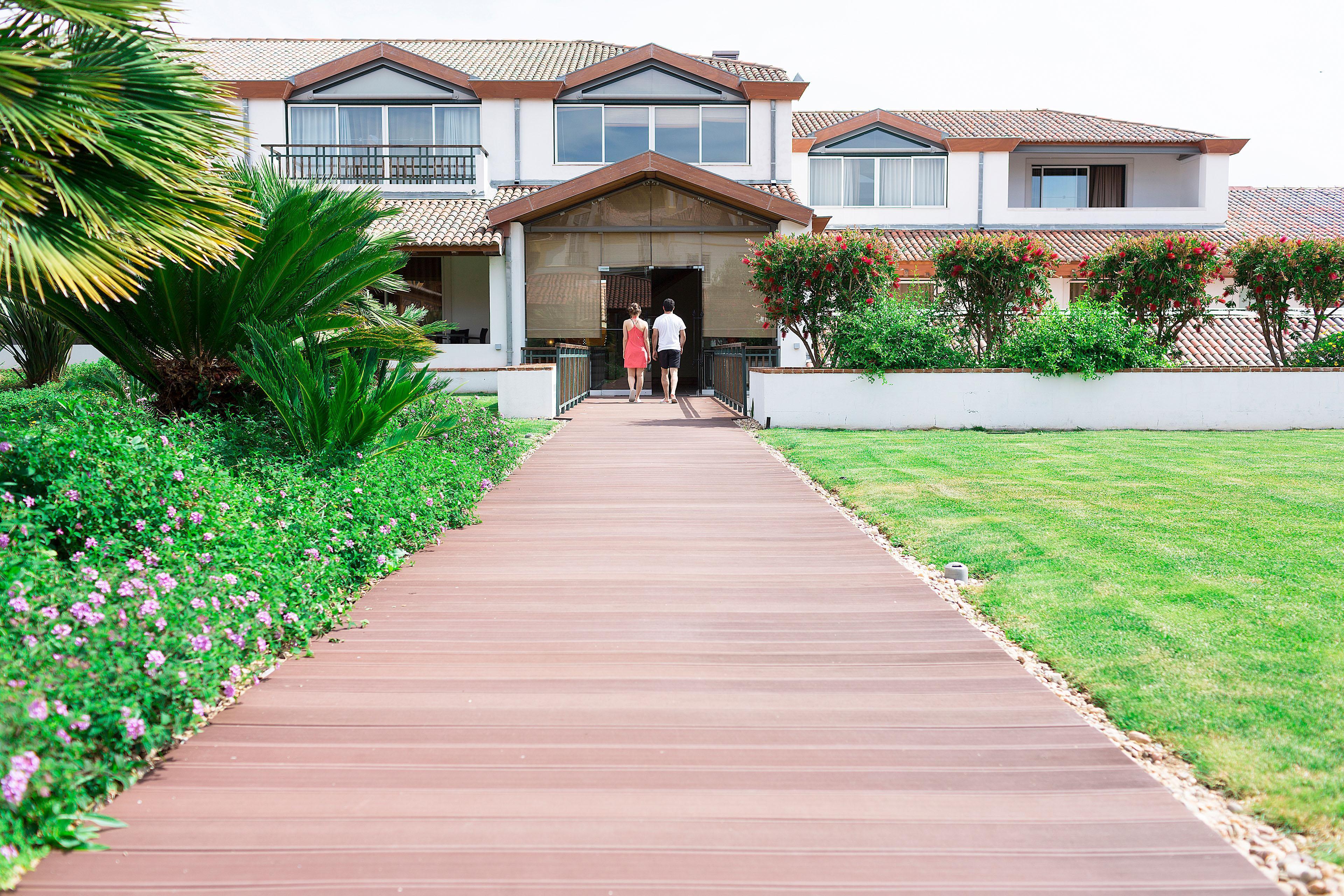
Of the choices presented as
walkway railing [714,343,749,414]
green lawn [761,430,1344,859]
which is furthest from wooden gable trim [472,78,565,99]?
green lawn [761,430,1344,859]

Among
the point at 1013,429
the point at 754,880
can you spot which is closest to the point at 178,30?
the point at 754,880

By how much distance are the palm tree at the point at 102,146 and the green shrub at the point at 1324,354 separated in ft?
50.1

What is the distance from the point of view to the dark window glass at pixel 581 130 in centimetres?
2325

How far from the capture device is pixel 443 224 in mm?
21000

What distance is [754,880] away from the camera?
8.83 ft

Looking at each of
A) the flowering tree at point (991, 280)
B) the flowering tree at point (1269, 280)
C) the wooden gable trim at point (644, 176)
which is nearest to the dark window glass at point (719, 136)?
the wooden gable trim at point (644, 176)

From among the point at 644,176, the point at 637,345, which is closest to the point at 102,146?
the point at 637,345

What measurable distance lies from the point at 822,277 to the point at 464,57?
16.6 m

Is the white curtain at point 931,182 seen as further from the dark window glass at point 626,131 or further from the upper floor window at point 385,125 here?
the upper floor window at point 385,125

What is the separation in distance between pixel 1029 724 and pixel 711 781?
1283mm

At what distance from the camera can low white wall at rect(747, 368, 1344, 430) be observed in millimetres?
13586

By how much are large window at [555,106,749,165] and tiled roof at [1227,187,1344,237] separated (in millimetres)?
15527

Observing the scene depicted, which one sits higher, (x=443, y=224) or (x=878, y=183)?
(x=878, y=183)

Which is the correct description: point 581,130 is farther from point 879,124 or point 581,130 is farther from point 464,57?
point 879,124
